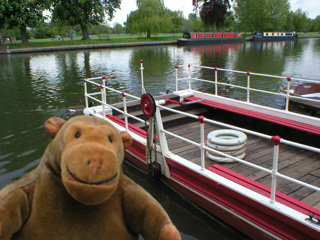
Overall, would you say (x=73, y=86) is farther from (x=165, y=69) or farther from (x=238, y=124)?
(x=238, y=124)

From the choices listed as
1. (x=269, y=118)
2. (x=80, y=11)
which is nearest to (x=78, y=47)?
(x=80, y=11)

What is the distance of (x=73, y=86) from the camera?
1872 cm

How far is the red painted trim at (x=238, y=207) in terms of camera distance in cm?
406

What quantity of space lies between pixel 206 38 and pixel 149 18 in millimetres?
11191

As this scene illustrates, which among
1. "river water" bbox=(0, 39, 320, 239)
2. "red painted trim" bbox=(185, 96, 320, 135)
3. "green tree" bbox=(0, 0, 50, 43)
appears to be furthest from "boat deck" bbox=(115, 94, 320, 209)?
"green tree" bbox=(0, 0, 50, 43)

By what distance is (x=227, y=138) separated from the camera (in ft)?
20.7

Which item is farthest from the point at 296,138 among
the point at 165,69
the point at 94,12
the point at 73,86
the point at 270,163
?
the point at 94,12

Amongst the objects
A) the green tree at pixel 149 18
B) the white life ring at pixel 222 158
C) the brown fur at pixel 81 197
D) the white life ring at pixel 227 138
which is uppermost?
the green tree at pixel 149 18

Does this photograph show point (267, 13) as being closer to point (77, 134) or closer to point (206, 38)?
point (206, 38)

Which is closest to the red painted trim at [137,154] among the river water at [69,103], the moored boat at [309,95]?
the river water at [69,103]

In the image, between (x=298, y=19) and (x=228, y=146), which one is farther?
(x=298, y=19)

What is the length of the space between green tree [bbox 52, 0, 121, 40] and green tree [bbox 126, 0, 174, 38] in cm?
546

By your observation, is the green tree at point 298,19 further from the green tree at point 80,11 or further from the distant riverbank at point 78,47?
the green tree at point 80,11

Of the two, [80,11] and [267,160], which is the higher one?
[80,11]
